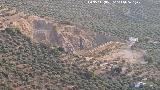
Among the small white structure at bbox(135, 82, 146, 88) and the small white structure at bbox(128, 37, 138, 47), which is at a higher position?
the small white structure at bbox(128, 37, 138, 47)

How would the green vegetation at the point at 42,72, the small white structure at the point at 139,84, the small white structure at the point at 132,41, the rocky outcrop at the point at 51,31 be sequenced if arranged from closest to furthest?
the green vegetation at the point at 42,72
the small white structure at the point at 139,84
the rocky outcrop at the point at 51,31
the small white structure at the point at 132,41

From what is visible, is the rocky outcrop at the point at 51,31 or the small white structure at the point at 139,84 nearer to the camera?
the small white structure at the point at 139,84

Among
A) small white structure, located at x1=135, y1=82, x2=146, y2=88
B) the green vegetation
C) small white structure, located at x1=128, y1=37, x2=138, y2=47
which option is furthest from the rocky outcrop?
small white structure, located at x1=135, y1=82, x2=146, y2=88

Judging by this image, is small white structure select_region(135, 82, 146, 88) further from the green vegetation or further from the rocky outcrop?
the rocky outcrop

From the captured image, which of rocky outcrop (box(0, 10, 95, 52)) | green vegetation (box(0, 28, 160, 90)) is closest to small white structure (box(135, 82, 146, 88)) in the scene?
green vegetation (box(0, 28, 160, 90))

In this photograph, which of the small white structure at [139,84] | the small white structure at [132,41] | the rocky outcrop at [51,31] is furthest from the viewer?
the small white structure at [132,41]

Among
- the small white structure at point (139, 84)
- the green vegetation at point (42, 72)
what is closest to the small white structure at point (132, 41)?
the green vegetation at point (42, 72)

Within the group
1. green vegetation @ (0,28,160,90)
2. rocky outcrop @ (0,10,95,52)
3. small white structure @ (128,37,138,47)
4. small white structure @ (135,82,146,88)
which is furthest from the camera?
small white structure @ (128,37,138,47)

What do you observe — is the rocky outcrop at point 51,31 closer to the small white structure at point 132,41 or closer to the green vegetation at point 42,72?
the green vegetation at point 42,72

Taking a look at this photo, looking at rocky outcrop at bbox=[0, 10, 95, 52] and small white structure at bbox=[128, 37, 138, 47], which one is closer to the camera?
rocky outcrop at bbox=[0, 10, 95, 52]

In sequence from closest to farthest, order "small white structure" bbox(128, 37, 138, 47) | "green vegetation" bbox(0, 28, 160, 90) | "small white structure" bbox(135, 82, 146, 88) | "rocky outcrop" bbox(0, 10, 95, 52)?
"green vegetation" bbox(0, 28, 160, 90), "small white structure" bbox(135, 82, 146, 88), "rocky outcrop" bbox(0, 10, 95, 52), "small white structure" bbox(128, 37, 138, 47)

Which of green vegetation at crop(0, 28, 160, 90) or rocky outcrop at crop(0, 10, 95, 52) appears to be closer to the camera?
green vegetation at crop(0, 28, 160, 90)

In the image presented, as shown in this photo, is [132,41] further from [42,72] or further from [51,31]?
[42,72]

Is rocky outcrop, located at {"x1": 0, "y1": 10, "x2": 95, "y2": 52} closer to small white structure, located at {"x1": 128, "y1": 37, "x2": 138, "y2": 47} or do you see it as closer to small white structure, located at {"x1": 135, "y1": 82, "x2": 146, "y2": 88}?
small white structure, located at {"x1": 128, "y1": 37, "x2": 138, "y2": 47}
